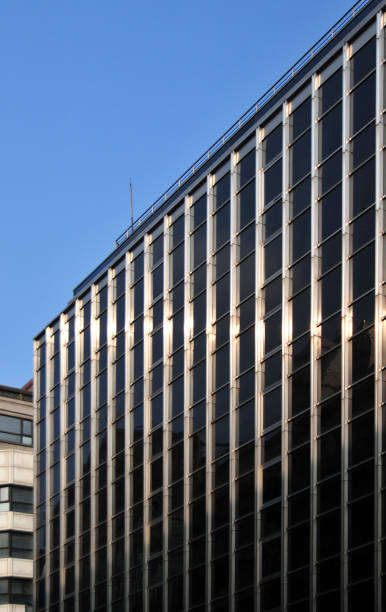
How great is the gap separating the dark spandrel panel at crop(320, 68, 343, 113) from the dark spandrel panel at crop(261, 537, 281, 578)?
17607mm

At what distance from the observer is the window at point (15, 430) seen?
89125 millimetres

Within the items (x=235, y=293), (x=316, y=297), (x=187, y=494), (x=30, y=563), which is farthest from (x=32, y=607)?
(x=316, y=297)

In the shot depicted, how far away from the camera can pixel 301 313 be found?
171ft

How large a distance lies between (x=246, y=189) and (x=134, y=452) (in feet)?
50.8

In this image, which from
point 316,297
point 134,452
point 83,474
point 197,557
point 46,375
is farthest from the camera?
point 46,375

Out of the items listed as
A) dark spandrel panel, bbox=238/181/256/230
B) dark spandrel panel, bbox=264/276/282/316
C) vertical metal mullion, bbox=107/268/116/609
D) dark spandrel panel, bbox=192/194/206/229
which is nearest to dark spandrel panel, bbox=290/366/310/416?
dark spandrel panel, bbox=264/276/282/316

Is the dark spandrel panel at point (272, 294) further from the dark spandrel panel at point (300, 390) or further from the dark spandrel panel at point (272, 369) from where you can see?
the dark spandrel panel at point (300, 390)

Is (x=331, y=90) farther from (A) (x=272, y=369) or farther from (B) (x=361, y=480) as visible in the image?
(B) (x=361, y=480)

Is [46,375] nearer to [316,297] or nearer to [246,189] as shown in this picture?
[246,189]

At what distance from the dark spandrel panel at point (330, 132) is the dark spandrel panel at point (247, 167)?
19.1 feet

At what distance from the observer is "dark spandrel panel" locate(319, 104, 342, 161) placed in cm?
5144

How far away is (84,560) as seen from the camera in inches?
2709

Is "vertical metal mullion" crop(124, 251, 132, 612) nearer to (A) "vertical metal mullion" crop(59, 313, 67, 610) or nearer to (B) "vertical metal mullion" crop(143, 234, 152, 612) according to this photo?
(B) "vertical metal mullion" crop(143, 234, 152, 612)

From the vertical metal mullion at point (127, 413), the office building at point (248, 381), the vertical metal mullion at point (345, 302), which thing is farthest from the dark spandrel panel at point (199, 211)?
the vertical metal mullion at point (345, 302)
